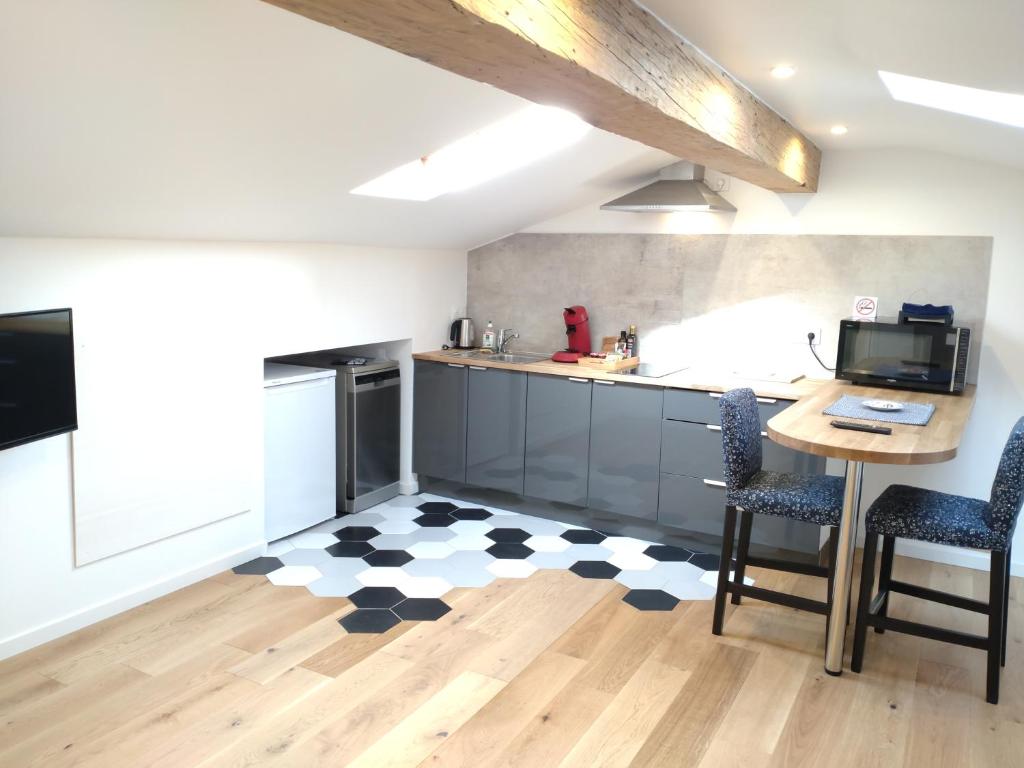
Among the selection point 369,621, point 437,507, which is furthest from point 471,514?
point 369,621

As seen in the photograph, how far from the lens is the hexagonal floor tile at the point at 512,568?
3986mm

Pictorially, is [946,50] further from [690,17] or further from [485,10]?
[485,10]

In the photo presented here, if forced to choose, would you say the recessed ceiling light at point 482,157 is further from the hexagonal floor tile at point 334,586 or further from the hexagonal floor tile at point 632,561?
the hexagonal floor tile at point 632,561

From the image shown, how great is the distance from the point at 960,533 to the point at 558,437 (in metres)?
2.22

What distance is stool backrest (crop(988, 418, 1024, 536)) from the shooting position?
9.20ft

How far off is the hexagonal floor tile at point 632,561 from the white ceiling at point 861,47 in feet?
7.29

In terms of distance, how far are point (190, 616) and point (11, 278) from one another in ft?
4.96

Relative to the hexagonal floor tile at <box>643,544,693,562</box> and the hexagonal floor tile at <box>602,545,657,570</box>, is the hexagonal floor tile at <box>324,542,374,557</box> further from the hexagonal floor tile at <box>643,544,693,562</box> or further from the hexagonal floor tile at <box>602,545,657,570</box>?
the hexagonal floor tile at <box>643,544,693,562</box>

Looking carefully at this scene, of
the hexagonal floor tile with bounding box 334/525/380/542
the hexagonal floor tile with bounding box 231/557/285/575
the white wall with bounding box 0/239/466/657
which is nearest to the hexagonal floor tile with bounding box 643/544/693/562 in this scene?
the hexagonal floor tile with bounding box 334/525/380/542

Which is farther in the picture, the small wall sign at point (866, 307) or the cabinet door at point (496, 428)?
the cabinet door at point (496, 428)

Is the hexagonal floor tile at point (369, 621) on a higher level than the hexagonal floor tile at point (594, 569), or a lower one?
lower

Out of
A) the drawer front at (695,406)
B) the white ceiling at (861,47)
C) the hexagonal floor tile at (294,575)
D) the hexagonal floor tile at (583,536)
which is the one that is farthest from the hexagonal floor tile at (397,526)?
the white ceiling at (861,47)

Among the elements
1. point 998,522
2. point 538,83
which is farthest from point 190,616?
point 998,522

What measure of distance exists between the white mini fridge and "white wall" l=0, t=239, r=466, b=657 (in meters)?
0.13
